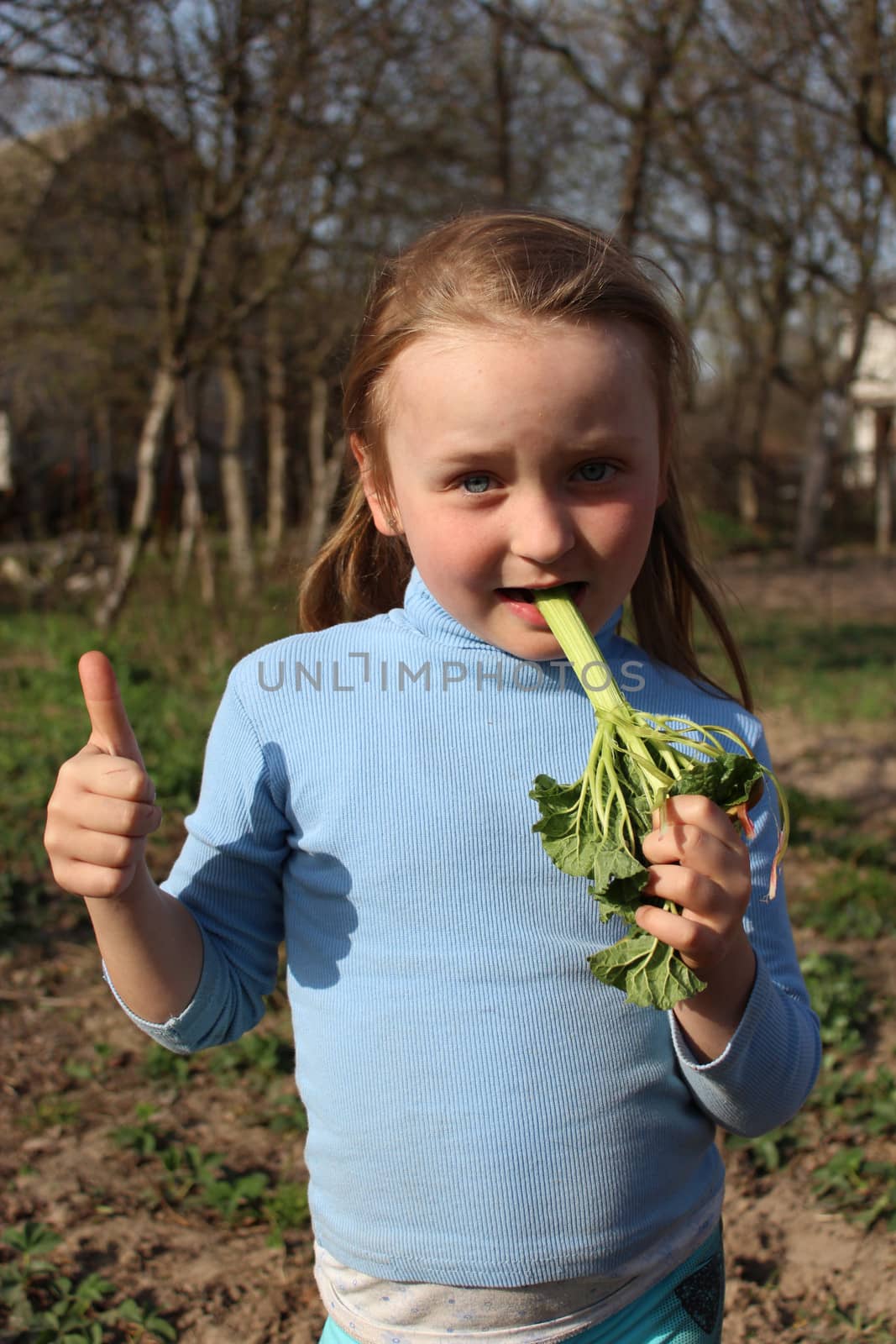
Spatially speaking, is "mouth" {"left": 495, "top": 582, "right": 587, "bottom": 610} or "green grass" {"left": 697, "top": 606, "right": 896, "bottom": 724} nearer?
"mouth" {"left": 495, "top": 582, "right": 587, "bottom": 610}

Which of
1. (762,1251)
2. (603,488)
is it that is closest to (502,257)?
(603,488)

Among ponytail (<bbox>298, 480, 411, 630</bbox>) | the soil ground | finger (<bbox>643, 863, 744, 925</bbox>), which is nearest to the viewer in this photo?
finger (<bbox>643, 863, 744, 925</bbox>)

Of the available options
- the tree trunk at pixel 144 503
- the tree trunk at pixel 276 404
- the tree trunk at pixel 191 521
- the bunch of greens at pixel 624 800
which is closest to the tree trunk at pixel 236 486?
the tree trunk at pixel 191 521

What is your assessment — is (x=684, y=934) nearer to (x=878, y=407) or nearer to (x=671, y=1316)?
(x=671, y=1316)

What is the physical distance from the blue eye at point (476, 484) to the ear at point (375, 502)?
24 cm

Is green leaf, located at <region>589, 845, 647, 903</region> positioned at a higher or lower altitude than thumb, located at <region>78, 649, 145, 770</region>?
lower

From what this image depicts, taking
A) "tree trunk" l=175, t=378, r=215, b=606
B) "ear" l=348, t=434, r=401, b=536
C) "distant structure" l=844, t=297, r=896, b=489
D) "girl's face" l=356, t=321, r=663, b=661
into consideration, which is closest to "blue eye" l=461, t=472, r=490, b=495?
"girl's face" l=356, t=321, r=663, b=661

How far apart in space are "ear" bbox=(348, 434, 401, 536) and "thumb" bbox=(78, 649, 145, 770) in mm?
414

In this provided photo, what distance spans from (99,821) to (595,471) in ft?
2.06

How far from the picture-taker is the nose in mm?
1232

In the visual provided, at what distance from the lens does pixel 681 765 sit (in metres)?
1.23

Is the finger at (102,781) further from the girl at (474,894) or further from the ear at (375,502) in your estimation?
the ear at (375,502)

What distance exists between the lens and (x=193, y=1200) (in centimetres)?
244

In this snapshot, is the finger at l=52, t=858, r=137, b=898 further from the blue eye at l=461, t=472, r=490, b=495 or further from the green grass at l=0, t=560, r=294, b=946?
the green grass at l=0, t=560, r=294, b=946
